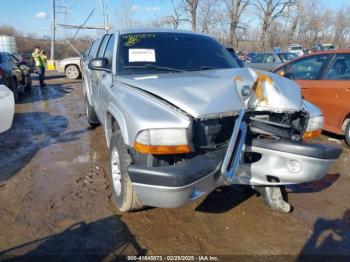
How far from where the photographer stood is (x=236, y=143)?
277cm

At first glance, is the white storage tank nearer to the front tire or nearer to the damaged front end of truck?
the front tire

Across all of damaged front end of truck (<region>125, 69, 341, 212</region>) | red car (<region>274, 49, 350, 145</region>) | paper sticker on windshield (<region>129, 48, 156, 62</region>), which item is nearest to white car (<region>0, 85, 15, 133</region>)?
paper sticker on windshield (<region>129, 48, 156, 62</region>)

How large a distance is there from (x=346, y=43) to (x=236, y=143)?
5210 cm

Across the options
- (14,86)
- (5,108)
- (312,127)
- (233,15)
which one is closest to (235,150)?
(312,127)

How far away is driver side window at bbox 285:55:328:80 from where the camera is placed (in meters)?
6.16

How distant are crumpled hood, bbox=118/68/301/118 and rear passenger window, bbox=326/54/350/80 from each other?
299cm

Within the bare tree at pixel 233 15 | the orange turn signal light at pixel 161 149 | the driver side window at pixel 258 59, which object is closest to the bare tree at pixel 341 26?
the bare tree at pixel 233 15

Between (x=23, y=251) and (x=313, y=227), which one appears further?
(x=313, y=227)

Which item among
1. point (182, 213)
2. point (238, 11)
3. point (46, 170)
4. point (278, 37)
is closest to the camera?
point (182, 213)

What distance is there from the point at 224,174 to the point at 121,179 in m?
1.04

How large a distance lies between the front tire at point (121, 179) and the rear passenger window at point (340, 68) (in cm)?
428

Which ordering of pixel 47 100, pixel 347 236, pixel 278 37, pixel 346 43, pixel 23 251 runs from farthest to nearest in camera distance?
pixel 346 43 → pixel 278 37 → pixel 47 100 → pixel 347 236 → pixel 23 251

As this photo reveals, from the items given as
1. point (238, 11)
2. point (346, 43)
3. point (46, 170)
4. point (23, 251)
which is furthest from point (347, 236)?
point (346, 43)

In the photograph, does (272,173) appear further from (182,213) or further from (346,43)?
(346,43)
